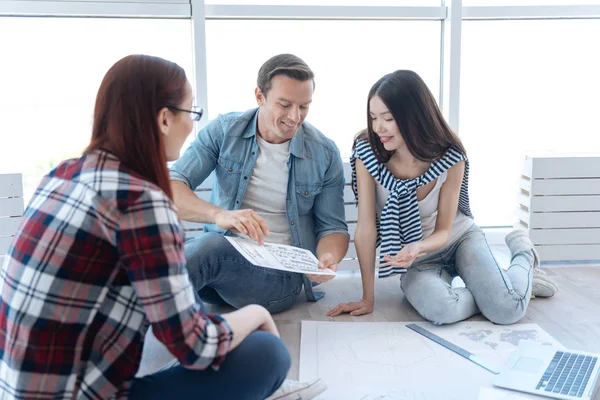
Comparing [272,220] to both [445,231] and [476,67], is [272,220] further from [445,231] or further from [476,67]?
[476,67]

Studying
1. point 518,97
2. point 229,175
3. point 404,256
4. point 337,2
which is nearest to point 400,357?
point 404,256

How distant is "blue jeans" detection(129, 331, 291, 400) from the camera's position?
3.63 ft

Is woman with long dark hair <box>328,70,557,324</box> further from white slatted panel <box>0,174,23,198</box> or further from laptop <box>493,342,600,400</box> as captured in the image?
white slatted panel <box>0,174,23,198</box>

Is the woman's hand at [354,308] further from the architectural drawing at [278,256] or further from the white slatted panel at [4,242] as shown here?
the white slatted panel at [4,242]

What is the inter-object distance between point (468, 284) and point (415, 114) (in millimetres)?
598

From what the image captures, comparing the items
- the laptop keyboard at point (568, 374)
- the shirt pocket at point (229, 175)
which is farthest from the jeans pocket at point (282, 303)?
the laptop keyboard at point (568, 374)

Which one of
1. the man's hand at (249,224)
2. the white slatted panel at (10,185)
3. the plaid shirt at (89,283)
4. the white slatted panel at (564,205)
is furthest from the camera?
the white slatted panel at (564,205)

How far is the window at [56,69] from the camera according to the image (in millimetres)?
2750

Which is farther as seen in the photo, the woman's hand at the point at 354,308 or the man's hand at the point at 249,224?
the woman's hand at the point at 354,308

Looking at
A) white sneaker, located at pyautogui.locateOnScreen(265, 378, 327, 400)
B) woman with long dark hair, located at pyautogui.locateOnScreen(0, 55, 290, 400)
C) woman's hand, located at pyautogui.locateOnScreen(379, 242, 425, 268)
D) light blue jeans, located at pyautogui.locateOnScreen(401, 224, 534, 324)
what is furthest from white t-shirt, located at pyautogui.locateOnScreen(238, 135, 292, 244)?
woman with long dark hair, located at pyautogui.locateOnScreen(0, 55, 290, 400)

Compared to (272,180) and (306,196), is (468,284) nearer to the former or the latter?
(306,196)

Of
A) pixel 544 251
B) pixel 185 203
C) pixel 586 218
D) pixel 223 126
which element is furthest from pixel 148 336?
pixel 586 218

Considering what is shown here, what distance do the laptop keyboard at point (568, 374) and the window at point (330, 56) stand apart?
1.57 metres

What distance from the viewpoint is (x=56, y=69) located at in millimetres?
2771
